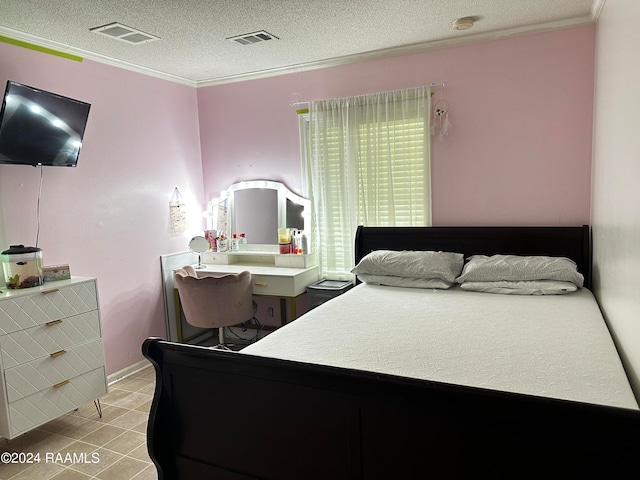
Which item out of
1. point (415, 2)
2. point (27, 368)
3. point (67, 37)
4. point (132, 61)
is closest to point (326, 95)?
point (415, 2)

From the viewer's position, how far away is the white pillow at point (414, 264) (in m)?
2.96

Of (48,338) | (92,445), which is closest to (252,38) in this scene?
(48,338)

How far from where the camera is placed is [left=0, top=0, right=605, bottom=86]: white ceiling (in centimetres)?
250

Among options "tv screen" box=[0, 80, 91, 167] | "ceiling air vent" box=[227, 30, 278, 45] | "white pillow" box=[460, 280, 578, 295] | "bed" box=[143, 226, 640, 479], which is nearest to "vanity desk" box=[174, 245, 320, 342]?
"bed" box=[143, 226, 640, 479]

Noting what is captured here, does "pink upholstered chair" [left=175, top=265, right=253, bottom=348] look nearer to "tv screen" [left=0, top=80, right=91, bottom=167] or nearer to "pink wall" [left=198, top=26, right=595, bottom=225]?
"tv screen" [left=0, top=80, right=91, bottom=167]

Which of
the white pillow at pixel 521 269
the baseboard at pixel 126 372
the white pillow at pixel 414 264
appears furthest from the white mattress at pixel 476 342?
the baseboard at pixel 126 372

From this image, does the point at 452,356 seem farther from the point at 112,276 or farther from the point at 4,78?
the point at 4,78

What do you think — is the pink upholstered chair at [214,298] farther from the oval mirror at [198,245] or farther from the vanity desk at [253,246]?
the oval mirror at [198,245]

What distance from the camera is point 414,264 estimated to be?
3023 mm

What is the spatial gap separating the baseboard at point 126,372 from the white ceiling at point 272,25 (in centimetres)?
235

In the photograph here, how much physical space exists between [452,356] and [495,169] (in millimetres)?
1911

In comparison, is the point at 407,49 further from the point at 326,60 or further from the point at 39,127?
the point at 39,127

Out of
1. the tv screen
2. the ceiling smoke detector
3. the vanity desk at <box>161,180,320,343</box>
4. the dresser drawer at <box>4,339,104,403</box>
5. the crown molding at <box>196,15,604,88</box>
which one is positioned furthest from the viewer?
the vanity desk at <box>161,180,320,343</box>

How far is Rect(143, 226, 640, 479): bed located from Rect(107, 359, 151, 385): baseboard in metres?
1.94
